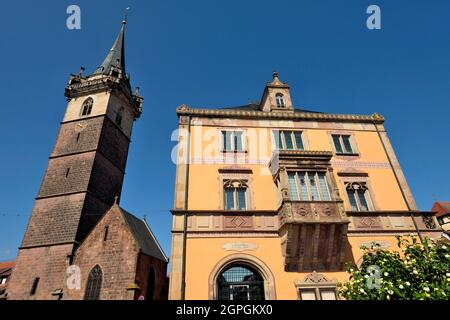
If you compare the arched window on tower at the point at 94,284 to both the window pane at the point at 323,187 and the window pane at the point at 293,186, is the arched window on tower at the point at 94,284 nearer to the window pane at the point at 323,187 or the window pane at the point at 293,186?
the window pane at the point at 293,186

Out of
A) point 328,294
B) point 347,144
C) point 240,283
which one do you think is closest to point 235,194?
point 240,283

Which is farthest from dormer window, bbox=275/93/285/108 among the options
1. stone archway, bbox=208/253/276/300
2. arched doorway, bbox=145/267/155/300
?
arched doorway, bbox=145/267/155/300

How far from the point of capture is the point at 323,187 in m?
14.7

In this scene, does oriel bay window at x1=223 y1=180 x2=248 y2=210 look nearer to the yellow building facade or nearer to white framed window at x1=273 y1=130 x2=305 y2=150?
the yellow building facade

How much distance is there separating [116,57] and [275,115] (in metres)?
34.1

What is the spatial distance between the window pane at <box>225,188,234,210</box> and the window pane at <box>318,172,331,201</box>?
16.6ft

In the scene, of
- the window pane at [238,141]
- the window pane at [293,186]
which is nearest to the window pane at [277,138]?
the window pane at [238,141]

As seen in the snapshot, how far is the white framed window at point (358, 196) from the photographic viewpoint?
15688 mm

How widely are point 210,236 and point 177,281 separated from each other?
106 inches

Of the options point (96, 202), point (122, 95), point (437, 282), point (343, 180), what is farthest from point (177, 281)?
point (122, 95)

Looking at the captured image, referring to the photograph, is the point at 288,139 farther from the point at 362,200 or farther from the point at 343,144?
the point at 362,200

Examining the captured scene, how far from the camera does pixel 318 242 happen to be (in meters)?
13.3

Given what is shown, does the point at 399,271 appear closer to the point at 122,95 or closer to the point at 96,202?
the point at 96,202

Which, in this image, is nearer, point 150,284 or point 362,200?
point 362,200
